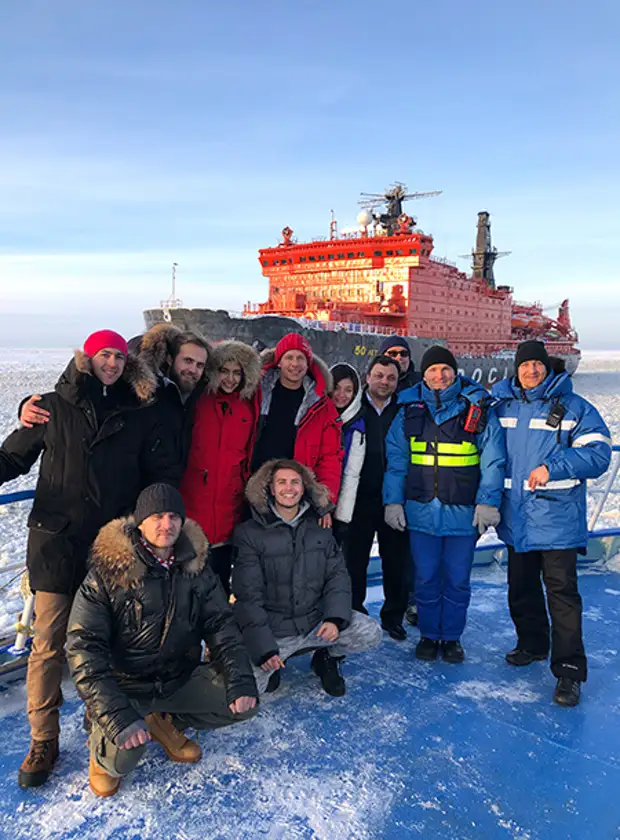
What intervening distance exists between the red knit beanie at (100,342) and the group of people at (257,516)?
12mm

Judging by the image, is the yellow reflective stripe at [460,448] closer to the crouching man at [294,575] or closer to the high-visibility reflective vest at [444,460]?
the high-visibility reflective vest at [444,460]

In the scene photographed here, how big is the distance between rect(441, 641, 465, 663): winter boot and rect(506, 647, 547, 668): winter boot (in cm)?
24

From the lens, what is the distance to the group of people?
209 centimetres

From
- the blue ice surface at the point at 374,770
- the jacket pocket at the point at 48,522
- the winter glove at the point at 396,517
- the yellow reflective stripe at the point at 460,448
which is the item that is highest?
the yellow reflective stripe at the point at 460,448

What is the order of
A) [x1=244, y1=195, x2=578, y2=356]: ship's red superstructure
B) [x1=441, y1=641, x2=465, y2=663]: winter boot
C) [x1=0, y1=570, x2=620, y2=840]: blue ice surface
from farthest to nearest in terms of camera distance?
[x1=244, y1=195, x2=578, y2=356]: ship's red superstructure, [x1=441, y1=641, x2=465, y2=663]: winter boot, [x1=0, y1=570, x2=620, y2=840]: blue ice surface

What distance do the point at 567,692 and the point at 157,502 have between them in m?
Result: 2.04

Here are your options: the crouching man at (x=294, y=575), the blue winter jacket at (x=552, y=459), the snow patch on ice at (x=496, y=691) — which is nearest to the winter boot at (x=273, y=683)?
the crouching man at (x=294, y=575)

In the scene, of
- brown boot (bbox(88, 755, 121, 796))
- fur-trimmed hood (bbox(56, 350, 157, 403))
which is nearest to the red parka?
fur-trimmed hood (bbox(56, 350, 157, 403))

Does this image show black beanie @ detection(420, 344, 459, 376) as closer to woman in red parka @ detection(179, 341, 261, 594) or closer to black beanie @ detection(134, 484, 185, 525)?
woman in red parka @ detection(179, 341, 261, 594)

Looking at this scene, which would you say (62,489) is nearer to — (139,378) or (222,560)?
(139,378)

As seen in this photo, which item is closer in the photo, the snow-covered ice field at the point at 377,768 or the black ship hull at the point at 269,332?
the snow-covered ice field at the point at 377,768

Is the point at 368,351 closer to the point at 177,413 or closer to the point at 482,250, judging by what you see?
the point at 177,413

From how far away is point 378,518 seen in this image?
10.7 ft

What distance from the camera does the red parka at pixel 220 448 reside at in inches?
104
